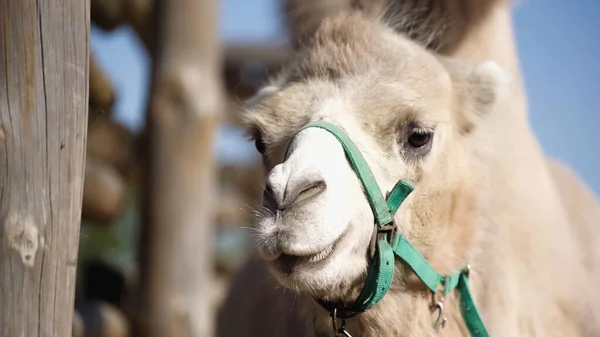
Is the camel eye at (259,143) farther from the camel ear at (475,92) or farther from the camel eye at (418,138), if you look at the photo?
the camel ear at (475,92)

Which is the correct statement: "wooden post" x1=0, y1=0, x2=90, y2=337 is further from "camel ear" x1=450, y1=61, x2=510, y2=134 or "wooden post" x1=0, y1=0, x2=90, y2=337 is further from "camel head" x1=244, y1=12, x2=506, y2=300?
"camel ear" x1=450, y1=61, x2=510, y2=134

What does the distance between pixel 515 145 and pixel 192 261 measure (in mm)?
2164

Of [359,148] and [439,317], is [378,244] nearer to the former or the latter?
[359,148]

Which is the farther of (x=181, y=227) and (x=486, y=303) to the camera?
(x=181, y=227)

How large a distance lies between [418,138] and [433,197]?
214 millimetres

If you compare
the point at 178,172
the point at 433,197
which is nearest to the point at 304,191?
the point at 433,197

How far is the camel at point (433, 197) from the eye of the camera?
7.74ft

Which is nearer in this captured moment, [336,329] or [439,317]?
[336,329]

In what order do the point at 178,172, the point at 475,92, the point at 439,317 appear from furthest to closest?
the point at 178,172, the point at 475,92, the point at 439,317

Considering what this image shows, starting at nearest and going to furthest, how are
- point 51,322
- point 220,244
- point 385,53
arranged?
point 51,322 < point 385,53 < point 220,244

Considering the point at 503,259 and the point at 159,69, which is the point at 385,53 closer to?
the point at 503,259

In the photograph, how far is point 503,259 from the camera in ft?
10.2

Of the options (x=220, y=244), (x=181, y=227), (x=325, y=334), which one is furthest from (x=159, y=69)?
(x=220, y=244)

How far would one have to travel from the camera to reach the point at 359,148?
2.54 metres
